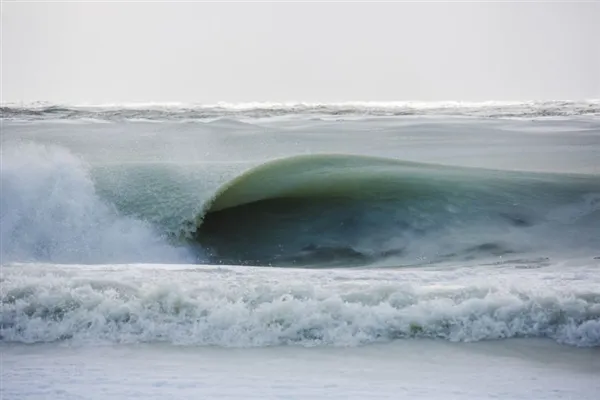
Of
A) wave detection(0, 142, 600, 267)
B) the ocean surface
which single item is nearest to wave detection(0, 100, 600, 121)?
the ocean surface

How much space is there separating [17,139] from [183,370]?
3606 mm

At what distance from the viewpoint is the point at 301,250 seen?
4824 millimetres

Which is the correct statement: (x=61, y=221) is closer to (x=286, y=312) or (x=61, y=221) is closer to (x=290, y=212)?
(x=290, y=212)

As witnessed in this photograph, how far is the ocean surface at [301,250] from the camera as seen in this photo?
2.57 m

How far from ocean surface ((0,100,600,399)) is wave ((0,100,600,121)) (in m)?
0.03

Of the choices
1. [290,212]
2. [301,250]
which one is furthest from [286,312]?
[290,212]

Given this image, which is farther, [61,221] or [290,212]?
[290,212]

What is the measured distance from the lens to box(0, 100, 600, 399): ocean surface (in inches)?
101

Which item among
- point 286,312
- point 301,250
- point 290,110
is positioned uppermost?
point 290,110

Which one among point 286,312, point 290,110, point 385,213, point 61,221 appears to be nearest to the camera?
point 286,312

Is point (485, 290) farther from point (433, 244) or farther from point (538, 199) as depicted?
point (538, 199)

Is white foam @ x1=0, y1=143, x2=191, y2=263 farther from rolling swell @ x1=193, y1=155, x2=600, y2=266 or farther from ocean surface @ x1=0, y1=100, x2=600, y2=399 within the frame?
rolling swell @ x1=193, y1=155, x2=600, y2=266

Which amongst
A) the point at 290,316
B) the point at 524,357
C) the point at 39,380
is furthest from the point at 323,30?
the point at 39,380

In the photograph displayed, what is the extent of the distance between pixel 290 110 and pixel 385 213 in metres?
1.34
